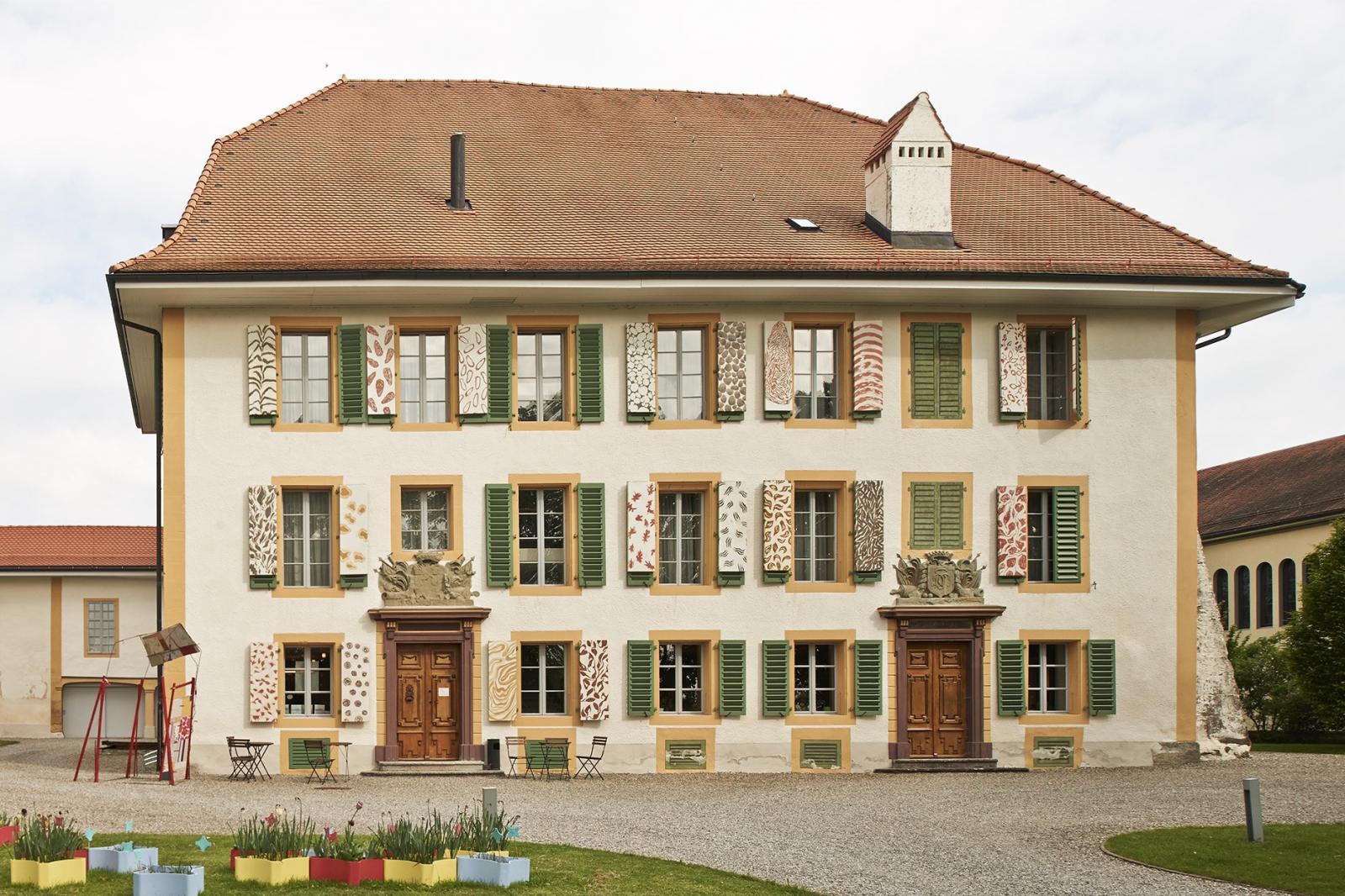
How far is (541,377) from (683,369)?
7.34 ft

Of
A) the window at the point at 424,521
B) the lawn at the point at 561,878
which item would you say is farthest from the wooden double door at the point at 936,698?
the lawn at the point at 561,878

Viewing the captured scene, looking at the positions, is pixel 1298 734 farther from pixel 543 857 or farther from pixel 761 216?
pixel 543 857

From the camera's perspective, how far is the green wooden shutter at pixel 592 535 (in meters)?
26.6

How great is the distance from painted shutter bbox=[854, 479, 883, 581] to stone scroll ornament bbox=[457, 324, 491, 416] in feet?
19.6

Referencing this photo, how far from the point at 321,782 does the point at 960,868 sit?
11.8m

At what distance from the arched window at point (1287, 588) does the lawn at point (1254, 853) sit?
3291cm

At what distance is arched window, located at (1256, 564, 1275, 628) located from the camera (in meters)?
51.5

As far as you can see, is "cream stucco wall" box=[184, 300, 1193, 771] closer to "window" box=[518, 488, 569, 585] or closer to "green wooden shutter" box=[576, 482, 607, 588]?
"green wooden shutter" box=[576, 482, 607, 588]

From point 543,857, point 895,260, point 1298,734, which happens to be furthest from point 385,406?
point 1298,734

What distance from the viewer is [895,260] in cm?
2700

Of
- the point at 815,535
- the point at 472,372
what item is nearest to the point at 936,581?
the point at 815,535

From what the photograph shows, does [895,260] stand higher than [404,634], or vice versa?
[895,260]

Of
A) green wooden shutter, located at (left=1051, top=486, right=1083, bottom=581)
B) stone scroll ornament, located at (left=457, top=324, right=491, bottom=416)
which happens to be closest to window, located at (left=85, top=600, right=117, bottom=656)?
stone scroll ornament, located at (left=457, top=324, right=491, bottom=416)

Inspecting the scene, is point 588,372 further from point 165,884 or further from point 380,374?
point 165,884
